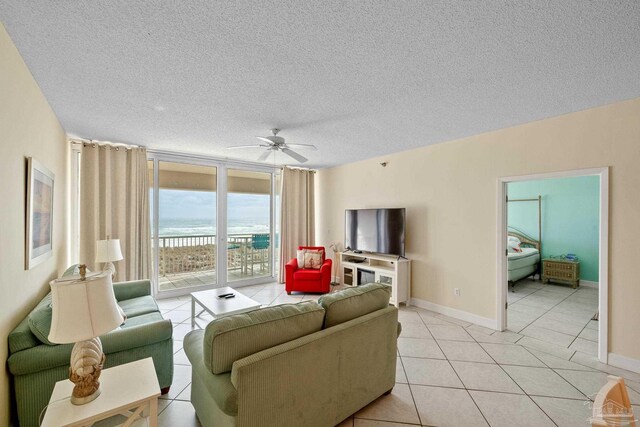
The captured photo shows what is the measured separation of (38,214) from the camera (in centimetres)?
229

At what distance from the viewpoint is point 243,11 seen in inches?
58.0

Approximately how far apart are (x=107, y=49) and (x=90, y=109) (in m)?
1.38

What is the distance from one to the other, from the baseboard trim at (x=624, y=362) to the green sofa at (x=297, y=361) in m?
2.25

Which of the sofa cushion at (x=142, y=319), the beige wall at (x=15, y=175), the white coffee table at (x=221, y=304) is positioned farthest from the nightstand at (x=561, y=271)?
the beige wall at (x=15, y=175)

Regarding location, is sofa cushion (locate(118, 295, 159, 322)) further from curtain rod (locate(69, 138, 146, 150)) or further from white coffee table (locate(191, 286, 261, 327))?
curtain rod (locate(69, 138, 146, 150))

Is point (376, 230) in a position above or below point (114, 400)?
above

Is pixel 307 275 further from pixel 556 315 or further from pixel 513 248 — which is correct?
pixel 513 248

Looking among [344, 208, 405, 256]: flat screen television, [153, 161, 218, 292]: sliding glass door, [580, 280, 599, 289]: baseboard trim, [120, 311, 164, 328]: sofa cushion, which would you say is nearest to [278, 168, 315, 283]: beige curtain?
[344, 208, 405, 256]: flat screen television

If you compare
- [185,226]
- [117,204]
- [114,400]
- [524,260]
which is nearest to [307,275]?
[185,226]

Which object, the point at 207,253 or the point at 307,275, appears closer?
the point at 307,275

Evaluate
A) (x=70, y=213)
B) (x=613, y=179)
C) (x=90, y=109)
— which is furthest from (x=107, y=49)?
(x=613, y=179)

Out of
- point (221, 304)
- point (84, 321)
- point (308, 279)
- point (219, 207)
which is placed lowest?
point (308, 279)

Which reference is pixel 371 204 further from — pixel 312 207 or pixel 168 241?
pixel 168 241

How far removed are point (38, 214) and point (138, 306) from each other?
125 cm
